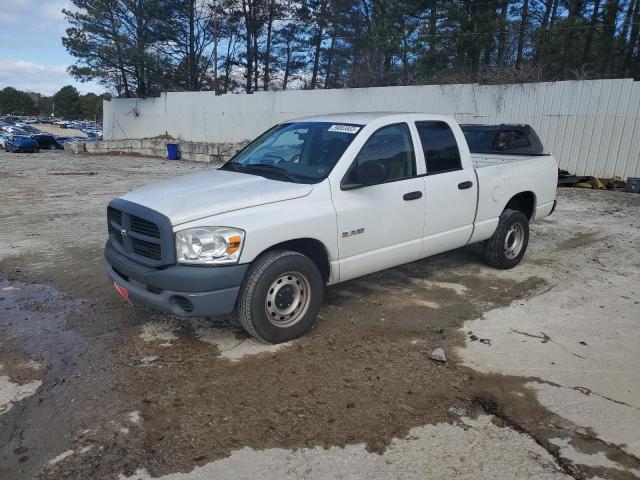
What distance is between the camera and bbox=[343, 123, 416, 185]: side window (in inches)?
169

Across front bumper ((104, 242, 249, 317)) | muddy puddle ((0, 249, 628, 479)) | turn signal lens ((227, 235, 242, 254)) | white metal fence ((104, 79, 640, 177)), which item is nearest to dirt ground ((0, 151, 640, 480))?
muddy puddle ((0, 249, 628, 479))

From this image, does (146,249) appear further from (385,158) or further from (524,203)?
(524,203)

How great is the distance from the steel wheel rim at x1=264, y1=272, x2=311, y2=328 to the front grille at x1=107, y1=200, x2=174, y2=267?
0.83 m

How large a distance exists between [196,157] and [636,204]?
63.7 feet

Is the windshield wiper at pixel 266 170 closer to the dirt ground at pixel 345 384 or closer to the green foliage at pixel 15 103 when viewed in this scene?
the dirt ground at pixel 345 384

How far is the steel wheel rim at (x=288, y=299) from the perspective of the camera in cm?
402

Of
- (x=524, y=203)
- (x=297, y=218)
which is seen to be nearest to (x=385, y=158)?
(x=297, y=218)

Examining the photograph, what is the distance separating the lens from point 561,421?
3.19 metres

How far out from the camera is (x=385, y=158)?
186 inches

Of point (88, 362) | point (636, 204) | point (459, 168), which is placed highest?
point (459, 168)

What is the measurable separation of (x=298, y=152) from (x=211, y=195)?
1.14 metres

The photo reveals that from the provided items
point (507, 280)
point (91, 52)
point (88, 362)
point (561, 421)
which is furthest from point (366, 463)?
point (91, 52)

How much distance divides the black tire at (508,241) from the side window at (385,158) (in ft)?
5.81

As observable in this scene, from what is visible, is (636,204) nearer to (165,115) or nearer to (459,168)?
(459,168)
